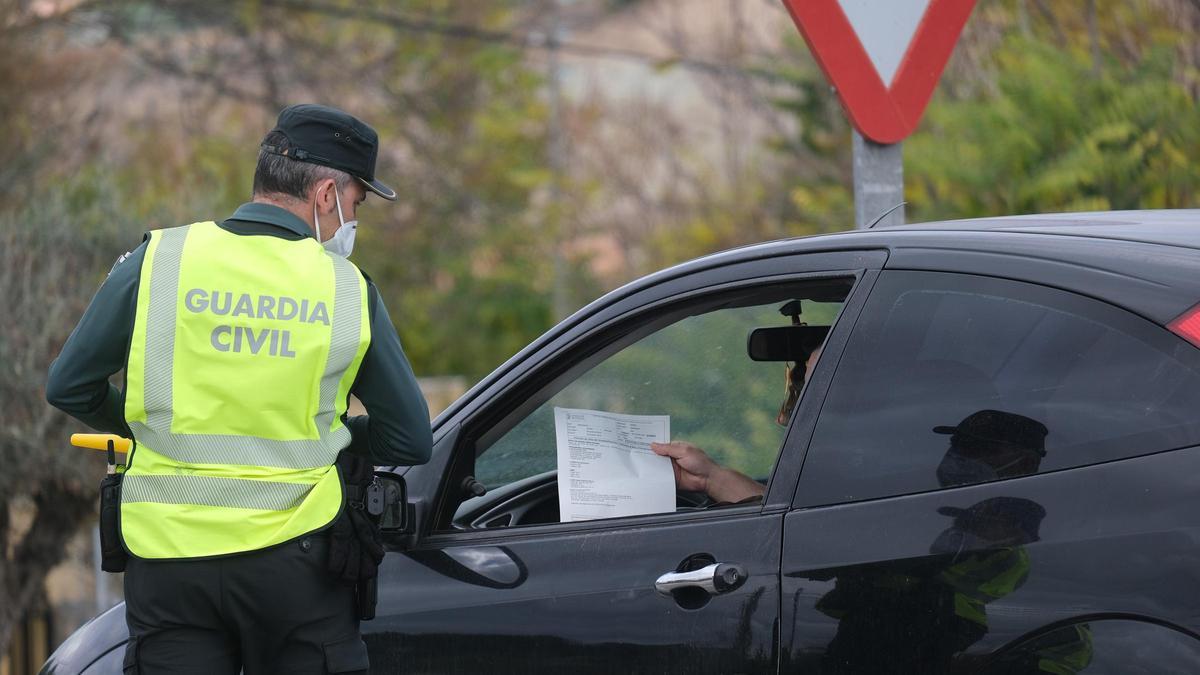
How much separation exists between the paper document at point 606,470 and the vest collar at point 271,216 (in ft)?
2.22

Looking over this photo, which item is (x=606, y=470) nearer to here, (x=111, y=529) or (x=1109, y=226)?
(x=111, y=529)

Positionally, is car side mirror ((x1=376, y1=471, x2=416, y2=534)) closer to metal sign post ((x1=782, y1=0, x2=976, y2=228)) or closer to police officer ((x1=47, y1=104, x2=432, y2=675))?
police officer ((x1=47, y1=104, x2=432, y2=675))

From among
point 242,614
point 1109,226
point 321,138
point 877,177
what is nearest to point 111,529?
point 242,614

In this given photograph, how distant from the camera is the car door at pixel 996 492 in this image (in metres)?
2.14

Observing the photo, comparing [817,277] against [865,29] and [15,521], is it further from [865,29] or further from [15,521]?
[15,521]

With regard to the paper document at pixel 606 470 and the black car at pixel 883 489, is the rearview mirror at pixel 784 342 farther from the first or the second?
the paper document at pixel 606 470

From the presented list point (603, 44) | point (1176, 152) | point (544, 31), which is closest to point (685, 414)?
point (1176, 152)

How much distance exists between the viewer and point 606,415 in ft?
10.4

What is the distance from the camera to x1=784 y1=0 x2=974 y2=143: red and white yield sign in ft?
12.3

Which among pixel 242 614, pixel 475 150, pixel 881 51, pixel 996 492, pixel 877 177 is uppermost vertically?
pixel 475 150

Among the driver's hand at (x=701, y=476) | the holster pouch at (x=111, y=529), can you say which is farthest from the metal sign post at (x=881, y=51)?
the holster pouch at (x=111, y=529)

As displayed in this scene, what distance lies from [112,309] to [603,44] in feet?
132

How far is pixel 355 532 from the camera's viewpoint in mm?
2777

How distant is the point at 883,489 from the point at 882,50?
168 cm
